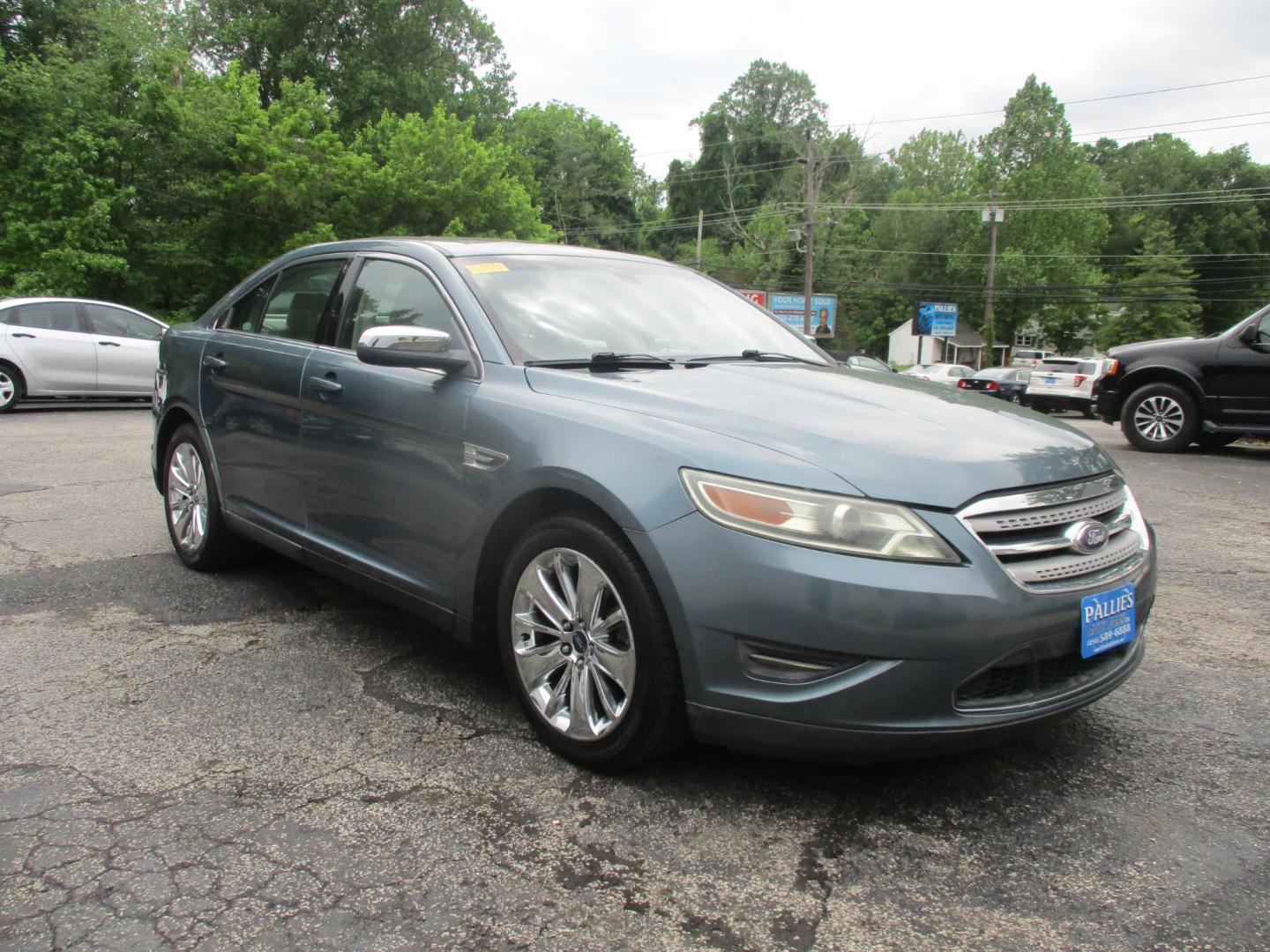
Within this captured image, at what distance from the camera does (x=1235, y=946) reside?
207 cm

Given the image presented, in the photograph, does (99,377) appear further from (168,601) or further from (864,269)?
(864,269)

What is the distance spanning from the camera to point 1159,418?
36.0 feet

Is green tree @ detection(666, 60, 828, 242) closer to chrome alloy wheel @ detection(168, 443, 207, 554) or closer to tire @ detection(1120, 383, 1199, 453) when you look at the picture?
tire @ detection(1120, 383, 1199, 453)

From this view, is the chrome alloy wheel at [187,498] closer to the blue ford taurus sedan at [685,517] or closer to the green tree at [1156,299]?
the blue ford taurus sedan at [685,517]

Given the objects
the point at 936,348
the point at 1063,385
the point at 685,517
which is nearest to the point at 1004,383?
the point at 1063,385

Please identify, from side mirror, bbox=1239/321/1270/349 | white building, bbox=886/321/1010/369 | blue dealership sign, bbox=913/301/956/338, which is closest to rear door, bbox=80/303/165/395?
side mirror, bbox=1239/321/1270/349

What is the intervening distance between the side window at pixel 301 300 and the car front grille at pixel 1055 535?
281cm

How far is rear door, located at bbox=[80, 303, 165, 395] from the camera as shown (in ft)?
43.3

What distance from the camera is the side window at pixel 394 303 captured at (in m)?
3.59

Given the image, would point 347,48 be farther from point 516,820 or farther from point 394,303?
point 516,820

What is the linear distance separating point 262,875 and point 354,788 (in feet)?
1.47

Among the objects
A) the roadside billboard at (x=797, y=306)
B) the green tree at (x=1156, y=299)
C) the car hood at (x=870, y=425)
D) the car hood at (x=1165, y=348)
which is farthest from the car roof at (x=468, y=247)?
the green tree at (x=1156, y=299)

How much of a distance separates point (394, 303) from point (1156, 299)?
194ft

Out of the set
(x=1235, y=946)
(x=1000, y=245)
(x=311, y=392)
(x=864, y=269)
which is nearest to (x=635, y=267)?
(x=311, y=392)
